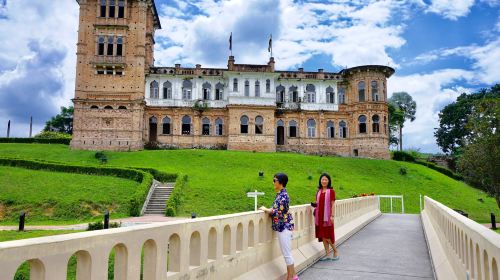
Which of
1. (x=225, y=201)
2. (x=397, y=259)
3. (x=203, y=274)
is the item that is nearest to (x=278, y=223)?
(x=203, y=274)

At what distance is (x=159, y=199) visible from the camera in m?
28.7

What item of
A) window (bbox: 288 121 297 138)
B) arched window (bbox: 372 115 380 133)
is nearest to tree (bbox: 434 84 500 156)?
arched window (bbox: 372 115 380 133)

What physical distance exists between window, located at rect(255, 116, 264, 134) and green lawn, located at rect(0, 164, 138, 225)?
76.7 ft

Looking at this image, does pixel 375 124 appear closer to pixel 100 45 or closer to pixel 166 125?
pixel 166 125

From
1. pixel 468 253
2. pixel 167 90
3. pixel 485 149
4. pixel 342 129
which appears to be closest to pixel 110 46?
pixel 167 90

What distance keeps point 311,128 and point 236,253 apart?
161ft

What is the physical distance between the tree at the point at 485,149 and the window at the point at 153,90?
37.1 meters

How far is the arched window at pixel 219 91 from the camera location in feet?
177

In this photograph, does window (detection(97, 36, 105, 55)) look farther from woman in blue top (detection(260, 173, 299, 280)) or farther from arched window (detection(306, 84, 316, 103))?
woman in blue top (detection(260, 173, 299, 280))

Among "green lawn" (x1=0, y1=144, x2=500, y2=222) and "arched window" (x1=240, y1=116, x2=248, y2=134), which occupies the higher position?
"arched window" (x1=240, y1=116, x2=248, y2=134)

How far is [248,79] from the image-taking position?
52.6 metres

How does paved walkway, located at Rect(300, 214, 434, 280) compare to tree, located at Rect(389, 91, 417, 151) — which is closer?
paved walkway, located at Rect(300, 214, 434, 280)

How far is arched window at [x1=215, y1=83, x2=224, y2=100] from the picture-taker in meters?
53.8

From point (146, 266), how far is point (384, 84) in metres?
53.8
